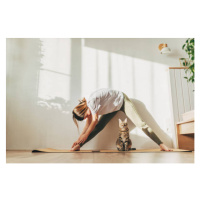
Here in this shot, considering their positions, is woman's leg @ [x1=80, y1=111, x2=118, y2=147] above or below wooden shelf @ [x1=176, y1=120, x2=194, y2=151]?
above

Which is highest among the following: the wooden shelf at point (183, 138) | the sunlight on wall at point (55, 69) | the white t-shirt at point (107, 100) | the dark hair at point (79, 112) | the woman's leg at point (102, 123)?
the sunlight on wall at point (55, 69)

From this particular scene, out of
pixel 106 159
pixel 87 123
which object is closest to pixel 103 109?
pixel 87 123

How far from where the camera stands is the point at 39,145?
315 cm

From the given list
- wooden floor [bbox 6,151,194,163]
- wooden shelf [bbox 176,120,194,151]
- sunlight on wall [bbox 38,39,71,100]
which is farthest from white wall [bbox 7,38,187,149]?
wooden floor [bbox 6,151,194,163]

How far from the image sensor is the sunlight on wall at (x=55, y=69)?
3328 millimetres

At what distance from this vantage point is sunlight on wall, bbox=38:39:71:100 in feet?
10.9

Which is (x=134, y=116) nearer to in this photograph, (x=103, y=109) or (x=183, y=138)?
(x=103, y=109)

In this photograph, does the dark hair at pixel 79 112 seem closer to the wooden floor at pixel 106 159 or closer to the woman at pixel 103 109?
the woman at pixel 103 109

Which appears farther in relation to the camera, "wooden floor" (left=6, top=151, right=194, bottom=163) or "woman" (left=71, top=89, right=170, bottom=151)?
"woman" (left=71, top=89, right=170, bottom=151)

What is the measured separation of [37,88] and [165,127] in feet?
7.20

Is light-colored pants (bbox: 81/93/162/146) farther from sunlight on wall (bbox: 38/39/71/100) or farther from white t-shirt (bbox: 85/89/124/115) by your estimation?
sunlight on wall (bbox: 38/39/71/100)

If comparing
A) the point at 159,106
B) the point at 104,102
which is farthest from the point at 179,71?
the point at 104,102

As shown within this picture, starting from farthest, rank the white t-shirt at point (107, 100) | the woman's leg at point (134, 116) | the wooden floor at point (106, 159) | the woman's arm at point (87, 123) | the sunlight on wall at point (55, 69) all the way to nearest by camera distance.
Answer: the sunlight on wall at point (55, 69), the woman's arm at point (87, 123), the white t-shirt at point (107, 100), the woman's leg at point (134, 116), the wooden floor at point (106, 159)

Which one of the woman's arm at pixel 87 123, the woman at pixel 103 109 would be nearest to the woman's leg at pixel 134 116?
the woman at pixel 103 109
